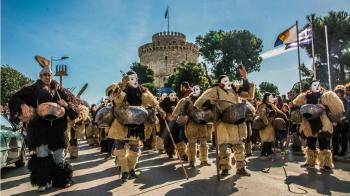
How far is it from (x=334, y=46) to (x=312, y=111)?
42.9 m

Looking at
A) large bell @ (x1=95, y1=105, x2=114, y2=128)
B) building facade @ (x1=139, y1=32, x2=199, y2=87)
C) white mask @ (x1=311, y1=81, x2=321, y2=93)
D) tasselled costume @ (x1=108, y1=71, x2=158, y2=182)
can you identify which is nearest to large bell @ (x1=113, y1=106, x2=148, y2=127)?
tasselled costume @ (x1=108, y1=71, x2=158, y2=182)

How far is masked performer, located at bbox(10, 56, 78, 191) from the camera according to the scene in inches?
281

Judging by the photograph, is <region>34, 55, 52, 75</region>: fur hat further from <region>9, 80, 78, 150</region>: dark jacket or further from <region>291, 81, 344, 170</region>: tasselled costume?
<region>291, 81, 344, 170</region>: tasselled costume

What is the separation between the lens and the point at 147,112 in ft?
27.3

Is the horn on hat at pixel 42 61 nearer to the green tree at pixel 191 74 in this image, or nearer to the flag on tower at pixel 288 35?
the flag on tower at pixel 288 35

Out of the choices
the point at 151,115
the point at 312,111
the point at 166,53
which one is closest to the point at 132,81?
the point at 151,115

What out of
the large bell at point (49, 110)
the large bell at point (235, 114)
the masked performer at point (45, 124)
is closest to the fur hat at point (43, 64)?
the masked performer at point (45, 124)

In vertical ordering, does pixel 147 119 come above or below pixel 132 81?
below

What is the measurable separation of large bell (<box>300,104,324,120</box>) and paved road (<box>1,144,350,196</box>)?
4.02 ft

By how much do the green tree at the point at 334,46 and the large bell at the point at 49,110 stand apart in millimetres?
42637

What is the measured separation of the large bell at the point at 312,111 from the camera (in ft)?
29.5

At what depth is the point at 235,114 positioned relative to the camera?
831 cm

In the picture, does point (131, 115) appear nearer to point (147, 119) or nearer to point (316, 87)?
point (147, 119)

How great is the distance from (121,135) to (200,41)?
168 ft
